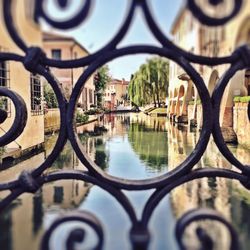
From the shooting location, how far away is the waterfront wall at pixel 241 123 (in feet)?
24.6

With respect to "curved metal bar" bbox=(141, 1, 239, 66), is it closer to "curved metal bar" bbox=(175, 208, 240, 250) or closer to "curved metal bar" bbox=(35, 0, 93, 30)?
"curved metal bar" bbox=(35, 0, 93, 30)

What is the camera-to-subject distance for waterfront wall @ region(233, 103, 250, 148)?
7484 mm

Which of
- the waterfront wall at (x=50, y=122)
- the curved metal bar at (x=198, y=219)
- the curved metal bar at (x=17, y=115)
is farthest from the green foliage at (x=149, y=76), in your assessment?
the waterfront wall at (x=50, y=122)

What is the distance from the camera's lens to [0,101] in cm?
501

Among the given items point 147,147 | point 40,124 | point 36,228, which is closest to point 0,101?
point 40,124

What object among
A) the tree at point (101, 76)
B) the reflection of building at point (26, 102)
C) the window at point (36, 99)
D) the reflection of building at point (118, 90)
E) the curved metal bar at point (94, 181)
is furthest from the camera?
the window at point (36, 99)

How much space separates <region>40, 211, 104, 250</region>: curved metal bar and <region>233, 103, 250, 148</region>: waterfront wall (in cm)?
692

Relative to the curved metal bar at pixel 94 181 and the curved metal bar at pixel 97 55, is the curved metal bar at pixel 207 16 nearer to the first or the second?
the curved metal bar at pixel 97 55

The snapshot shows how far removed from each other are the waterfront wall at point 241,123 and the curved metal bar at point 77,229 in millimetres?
6916

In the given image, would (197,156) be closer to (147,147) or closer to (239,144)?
(147,147)

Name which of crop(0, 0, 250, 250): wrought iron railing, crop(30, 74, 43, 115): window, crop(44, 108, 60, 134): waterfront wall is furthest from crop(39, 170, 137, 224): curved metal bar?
crop(44, 108, 60, 134): waterfront wall

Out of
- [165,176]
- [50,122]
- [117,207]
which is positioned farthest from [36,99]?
[165,176]

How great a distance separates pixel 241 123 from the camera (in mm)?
7930

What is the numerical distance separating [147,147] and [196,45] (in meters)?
6.87
